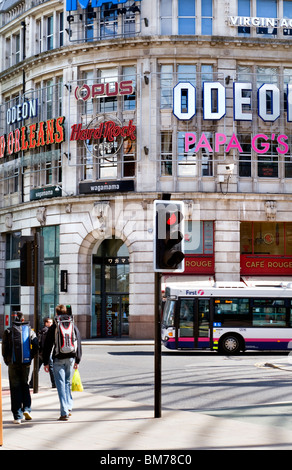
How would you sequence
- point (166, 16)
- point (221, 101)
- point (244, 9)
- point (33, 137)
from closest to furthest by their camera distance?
point (221, 101) → point (166, 16) → point (244, 9) → point (33, 137)

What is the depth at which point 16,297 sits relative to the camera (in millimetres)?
46438

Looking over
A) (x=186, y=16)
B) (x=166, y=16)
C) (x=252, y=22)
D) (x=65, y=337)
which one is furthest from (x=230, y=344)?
(x=166, y=16)

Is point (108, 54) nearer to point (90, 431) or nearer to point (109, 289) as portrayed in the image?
point (109, 289)

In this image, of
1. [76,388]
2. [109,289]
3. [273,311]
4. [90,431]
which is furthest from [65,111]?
[90,431]

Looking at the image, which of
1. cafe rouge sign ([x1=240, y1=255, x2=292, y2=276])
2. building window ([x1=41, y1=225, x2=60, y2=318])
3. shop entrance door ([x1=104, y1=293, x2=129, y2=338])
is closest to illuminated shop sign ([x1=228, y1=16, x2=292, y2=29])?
cafe rouge sign ([x1=240, y1=255, x2=292, y2=276])

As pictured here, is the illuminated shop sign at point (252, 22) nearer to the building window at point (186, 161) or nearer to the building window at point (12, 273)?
the building window at point (186, 161)

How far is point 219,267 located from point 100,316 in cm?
723

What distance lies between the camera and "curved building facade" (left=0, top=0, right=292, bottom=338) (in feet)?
131

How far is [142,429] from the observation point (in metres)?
11.6

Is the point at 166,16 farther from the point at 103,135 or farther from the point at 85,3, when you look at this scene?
the point at 103,135

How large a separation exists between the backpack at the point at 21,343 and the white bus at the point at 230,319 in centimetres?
1637

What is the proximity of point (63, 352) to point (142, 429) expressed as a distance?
2008mm

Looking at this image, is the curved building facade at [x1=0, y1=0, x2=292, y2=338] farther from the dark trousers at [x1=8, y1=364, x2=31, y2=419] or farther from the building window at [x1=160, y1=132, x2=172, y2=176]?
the dark trousers at [x1=8, y1=364, x2=31, y2=419]

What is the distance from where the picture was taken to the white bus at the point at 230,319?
29000 mm
